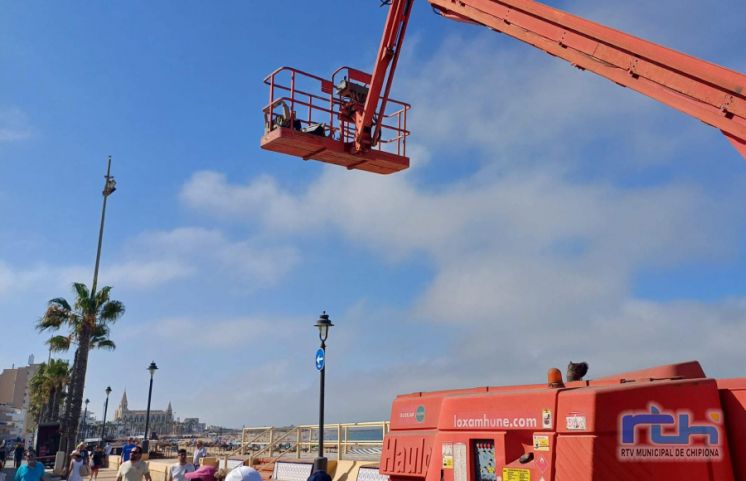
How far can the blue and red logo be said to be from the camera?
4.59 metres

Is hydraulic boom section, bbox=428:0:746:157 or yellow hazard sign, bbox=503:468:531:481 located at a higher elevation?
hydraulic boom section, bbox=428:0:746:157

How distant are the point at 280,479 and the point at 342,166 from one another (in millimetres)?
9033

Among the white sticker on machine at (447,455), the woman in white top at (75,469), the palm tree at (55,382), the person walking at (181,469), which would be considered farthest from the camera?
the palm tree at (55,382)

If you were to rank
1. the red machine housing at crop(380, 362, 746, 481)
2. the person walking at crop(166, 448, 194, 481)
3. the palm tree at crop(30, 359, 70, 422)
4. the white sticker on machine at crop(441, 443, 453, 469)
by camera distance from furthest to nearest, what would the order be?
the palm tree at crop(30, 359, 70, 422)
the person walking at crop(166, 448, 194, 481)
the white sticker on machine at crop(441, 443, 453, 469)
the red machine housing at crop(380, 362, 746, 481)

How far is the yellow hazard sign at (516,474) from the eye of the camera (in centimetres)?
490

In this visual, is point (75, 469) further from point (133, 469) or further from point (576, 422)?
point (576, 422)

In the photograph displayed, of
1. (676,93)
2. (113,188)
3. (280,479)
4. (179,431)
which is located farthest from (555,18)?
(179,431)

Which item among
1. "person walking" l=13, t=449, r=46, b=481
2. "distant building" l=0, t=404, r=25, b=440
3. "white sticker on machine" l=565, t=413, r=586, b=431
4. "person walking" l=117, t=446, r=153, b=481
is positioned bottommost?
"distant building" l=0, t=404, r=25, b=440

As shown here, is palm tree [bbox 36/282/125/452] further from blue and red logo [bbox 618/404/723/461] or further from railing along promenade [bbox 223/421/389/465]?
blue and red logo [bbox 618/404/723/461]

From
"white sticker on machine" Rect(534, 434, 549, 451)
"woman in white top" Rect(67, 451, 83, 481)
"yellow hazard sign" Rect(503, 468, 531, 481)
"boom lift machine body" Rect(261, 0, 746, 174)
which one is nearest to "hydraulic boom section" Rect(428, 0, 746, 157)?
"boom lift machine body" Rect(261, 0, 746, 174)

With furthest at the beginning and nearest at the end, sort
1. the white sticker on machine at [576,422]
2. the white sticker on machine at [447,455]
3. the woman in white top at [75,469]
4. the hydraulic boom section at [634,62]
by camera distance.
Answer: the woman in white top at [75,469] < the hydraulic boom section at [634,62] < the white sticker on machine at [447,455] < the white sticker on machine at [576,422]

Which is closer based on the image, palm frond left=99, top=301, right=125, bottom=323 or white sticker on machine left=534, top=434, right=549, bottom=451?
white sticker on machine left=534, top=434, right=549, bottom=451

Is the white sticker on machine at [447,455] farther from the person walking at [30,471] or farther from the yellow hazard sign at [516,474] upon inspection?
the person walking at [30,471]

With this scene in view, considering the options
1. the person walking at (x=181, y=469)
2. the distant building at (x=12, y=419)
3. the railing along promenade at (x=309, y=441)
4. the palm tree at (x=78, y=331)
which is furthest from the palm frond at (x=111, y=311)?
the distant building at (x=12, y=419)
